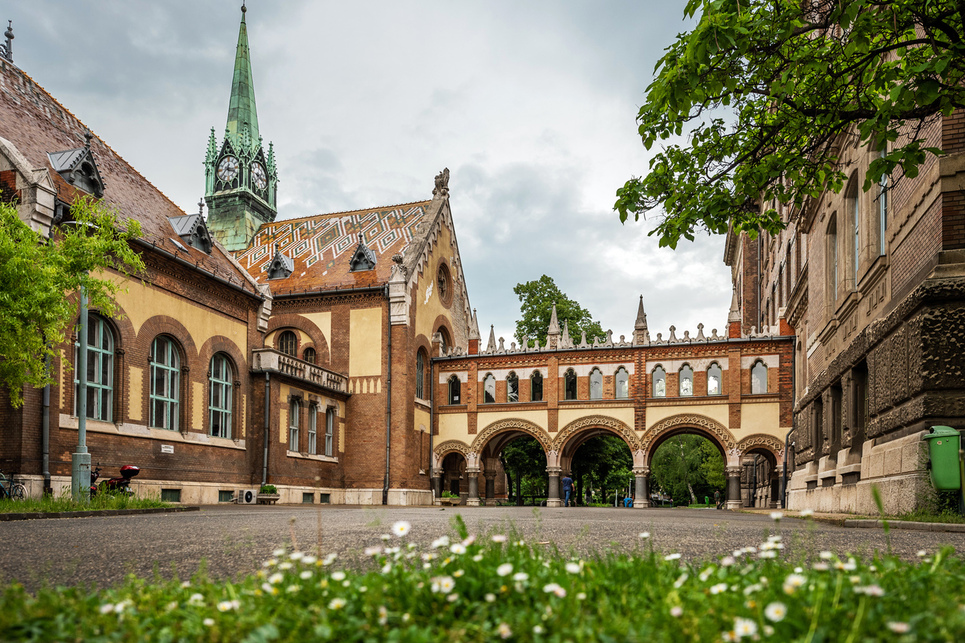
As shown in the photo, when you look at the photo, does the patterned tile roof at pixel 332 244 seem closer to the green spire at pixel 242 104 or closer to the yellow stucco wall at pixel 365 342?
the yellow stucco wall at pixel 365 342

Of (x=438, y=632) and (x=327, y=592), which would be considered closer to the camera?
(x=438, y=632)

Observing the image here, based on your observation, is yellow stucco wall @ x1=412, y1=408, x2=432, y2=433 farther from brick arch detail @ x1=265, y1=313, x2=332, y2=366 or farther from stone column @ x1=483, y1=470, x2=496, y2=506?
brick arch detail @ x1=265, y1=313, x2=332, y2=366

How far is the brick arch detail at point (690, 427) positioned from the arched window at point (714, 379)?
A: 1.26m

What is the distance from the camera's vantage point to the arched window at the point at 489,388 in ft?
124

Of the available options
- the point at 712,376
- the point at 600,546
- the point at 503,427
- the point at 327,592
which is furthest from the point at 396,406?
the point at 327,592

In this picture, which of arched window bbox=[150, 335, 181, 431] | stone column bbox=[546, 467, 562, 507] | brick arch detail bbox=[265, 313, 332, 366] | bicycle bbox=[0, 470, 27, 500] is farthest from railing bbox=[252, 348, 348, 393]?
bicycle bbox=[0, 470, 27, 500]

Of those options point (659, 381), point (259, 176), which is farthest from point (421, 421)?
point (259, 176)

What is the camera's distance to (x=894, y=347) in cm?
1191

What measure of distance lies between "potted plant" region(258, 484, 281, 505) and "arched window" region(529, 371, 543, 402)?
45.2 feet

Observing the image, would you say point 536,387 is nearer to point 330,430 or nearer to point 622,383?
point 622,383

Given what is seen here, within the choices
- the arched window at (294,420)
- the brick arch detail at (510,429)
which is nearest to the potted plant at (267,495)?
the arched window at (294,420)

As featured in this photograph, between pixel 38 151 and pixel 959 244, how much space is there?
2236 cm

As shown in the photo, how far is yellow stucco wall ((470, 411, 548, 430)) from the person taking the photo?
120ft

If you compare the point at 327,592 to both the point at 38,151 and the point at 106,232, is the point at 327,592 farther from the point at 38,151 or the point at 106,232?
the point at 38,151
